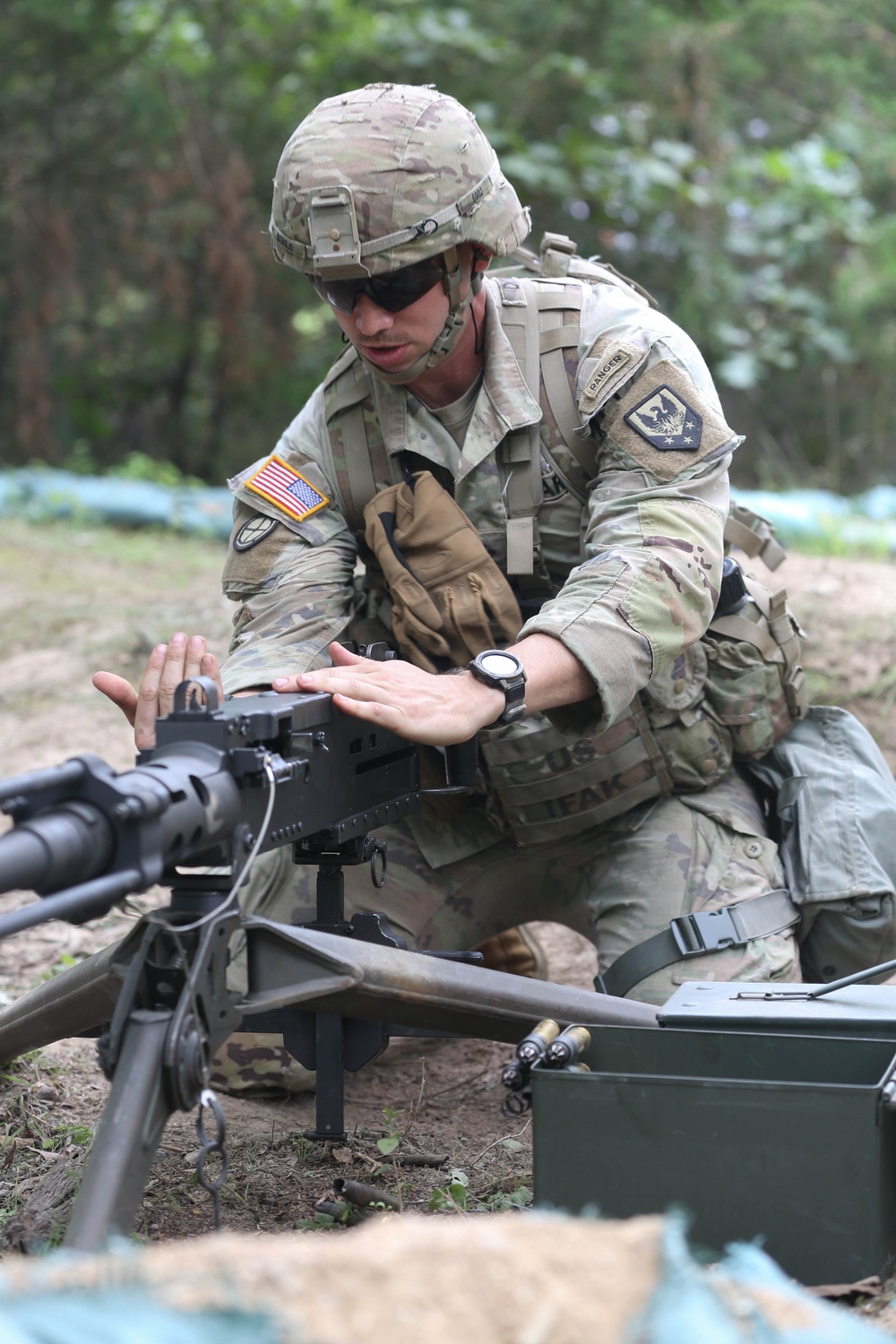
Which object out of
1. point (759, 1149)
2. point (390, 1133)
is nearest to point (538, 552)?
point (390, 1133)

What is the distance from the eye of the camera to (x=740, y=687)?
3396 millimetres

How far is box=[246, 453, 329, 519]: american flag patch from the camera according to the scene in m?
3.35

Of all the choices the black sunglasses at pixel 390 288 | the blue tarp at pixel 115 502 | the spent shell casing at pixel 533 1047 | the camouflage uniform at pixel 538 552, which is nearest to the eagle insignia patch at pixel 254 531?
the camouflage uniform at pixel 538 552

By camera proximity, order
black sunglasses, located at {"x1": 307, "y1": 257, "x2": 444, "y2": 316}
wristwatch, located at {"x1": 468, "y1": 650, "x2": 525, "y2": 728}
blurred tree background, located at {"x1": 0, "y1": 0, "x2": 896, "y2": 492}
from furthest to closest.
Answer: blurred tree background, located at {"x1": 0, "y1": 0, "x2": 896, "y2": 492} → black sunglasses, located at {"x1": 307, "y1": 257, "x2": 444, "y2": 316} → wristwatch, located at {"x1": 468, "y1": 650, "x2": 525, "y2": 728}

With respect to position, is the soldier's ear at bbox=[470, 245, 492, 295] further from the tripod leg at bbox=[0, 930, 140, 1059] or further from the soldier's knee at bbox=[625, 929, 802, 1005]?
the tripod leg at bbox=[0, 930, 140, 1059]

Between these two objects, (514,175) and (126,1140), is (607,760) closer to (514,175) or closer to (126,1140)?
(126,1140)

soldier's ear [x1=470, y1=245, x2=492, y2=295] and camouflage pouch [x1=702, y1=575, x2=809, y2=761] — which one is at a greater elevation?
soldier's ear [x1=470, y1=245, x2=492, y2=295]

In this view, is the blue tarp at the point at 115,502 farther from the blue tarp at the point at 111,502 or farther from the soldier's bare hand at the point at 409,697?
the soldier's bare hand at the point at 409,697

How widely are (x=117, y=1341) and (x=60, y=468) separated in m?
11.1

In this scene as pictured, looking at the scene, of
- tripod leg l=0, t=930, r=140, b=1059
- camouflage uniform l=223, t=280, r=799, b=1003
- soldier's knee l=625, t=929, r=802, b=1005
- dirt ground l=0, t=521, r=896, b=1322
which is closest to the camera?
tripod leg l=0, t=930, r=140, b=1059

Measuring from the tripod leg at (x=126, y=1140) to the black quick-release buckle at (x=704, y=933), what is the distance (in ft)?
4.71

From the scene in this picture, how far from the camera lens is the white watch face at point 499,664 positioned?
8.56 feet

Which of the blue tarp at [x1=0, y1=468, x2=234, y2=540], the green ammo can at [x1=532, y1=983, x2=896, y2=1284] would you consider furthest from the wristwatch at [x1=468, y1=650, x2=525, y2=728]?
the blue tarp at [x1=0, y1=468, x2=234, y2=540]

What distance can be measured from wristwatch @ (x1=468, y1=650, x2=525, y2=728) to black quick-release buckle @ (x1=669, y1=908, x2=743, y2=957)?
786 mm
